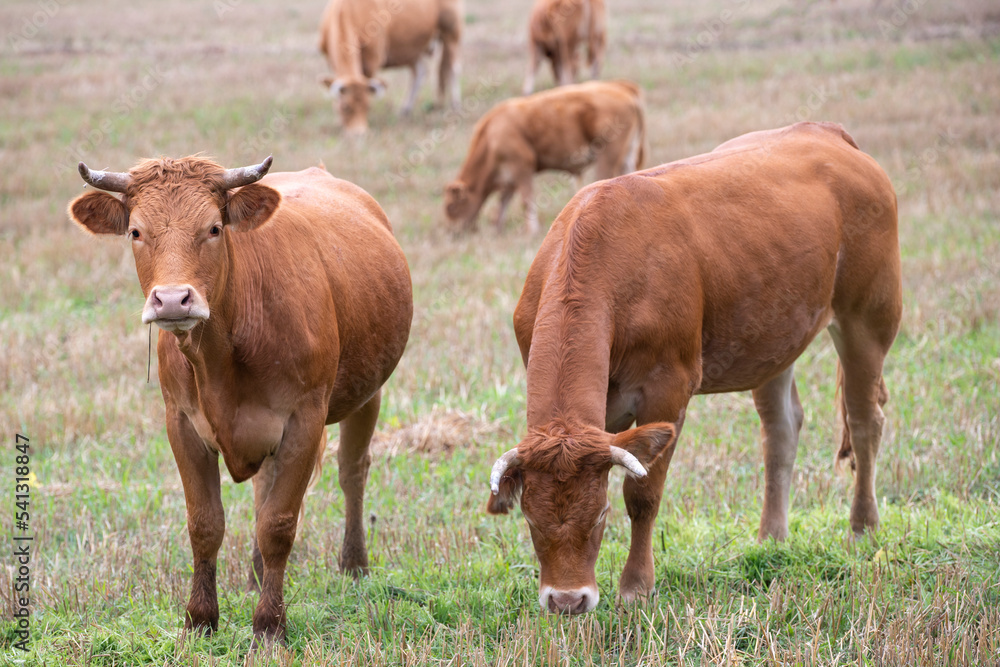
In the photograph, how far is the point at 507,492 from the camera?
3807 millimetres

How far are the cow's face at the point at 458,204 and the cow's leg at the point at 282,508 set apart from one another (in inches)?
367

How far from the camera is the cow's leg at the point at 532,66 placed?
20.4 metres

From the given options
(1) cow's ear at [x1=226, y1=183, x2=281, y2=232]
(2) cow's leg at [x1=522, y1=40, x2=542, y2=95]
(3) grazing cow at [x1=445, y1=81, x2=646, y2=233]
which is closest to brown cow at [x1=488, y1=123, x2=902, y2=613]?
(1) cow's ear at [x1=226, y1=183, x2=281, y2=232]

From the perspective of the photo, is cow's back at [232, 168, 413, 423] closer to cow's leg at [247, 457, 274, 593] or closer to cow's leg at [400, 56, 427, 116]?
cow's leg at [247, 457, 274, 593]

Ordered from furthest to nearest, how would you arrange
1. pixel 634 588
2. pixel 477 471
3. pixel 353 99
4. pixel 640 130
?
pixel 353 99
pixel 640 130
pixel 477 471
pixel 634 588

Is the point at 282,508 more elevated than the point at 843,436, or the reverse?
the point at 282,508

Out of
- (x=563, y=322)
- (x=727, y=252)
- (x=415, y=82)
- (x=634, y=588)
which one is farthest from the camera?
(x=415, y=82)

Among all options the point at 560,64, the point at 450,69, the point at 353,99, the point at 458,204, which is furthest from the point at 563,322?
the point at 560,64

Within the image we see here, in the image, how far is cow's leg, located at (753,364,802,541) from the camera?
5.31 m

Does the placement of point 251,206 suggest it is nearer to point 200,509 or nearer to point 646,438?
point 200,509

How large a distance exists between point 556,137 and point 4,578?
10.3 m

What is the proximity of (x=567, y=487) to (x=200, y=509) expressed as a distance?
1.64m

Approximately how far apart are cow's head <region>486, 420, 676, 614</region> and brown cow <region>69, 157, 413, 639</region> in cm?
103

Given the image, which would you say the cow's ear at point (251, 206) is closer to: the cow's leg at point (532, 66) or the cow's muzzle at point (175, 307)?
the cow's muzzle at point (175, 307)
